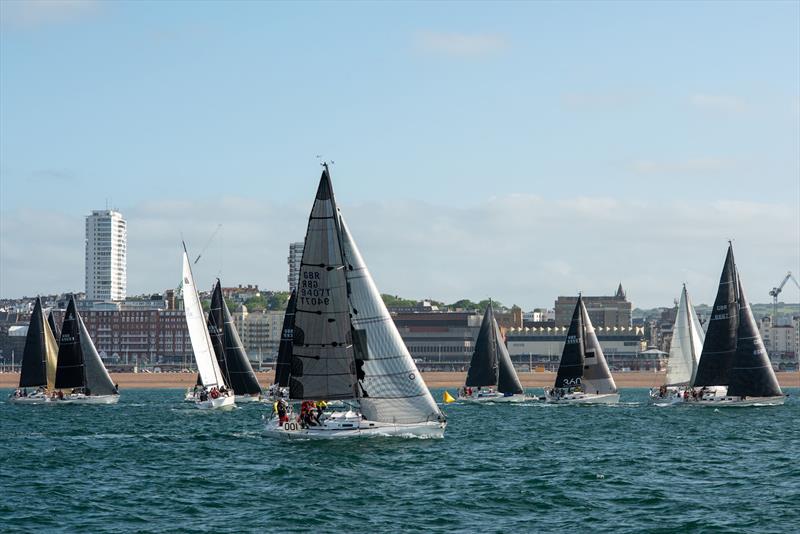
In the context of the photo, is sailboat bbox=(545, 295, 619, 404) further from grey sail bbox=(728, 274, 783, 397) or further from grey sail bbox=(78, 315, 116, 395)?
grey sail bbox=(78, 315, 116, 395)

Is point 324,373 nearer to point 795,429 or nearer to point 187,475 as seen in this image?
point 187,475

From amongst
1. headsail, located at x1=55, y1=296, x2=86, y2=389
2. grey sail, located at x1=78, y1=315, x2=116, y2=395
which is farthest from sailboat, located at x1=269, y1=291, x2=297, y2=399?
headsail, located at x1=55, y1=296, x2=86, y2=389

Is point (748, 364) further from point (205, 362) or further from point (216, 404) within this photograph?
point (205, 362)

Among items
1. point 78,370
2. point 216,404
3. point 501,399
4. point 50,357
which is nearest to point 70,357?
point 78,370

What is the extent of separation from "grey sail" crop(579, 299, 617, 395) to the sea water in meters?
25.1

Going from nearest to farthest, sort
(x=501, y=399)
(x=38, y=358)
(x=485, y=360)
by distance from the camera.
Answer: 1. (x=38, y=358)
2. (x=501, y=399)
3. (x=485, y=360)

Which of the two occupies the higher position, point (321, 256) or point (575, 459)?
point (321, 256)

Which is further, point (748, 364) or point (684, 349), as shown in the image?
point (684, 349)

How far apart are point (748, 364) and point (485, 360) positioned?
2797cm

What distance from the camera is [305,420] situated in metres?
49.7

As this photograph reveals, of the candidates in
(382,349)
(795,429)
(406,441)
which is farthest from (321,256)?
(795,429)

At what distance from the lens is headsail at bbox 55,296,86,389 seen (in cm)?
9050

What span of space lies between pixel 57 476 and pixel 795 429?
36538mm

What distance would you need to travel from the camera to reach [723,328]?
79875 mm
